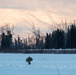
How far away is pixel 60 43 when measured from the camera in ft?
302

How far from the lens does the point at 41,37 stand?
11256 cm

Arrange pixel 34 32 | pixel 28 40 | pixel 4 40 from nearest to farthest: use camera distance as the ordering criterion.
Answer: pixel 4 40
pixel 34 32
pixel 28 40

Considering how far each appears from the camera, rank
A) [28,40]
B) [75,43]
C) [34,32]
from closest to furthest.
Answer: [75,43] < [34,32] < [28,40]
